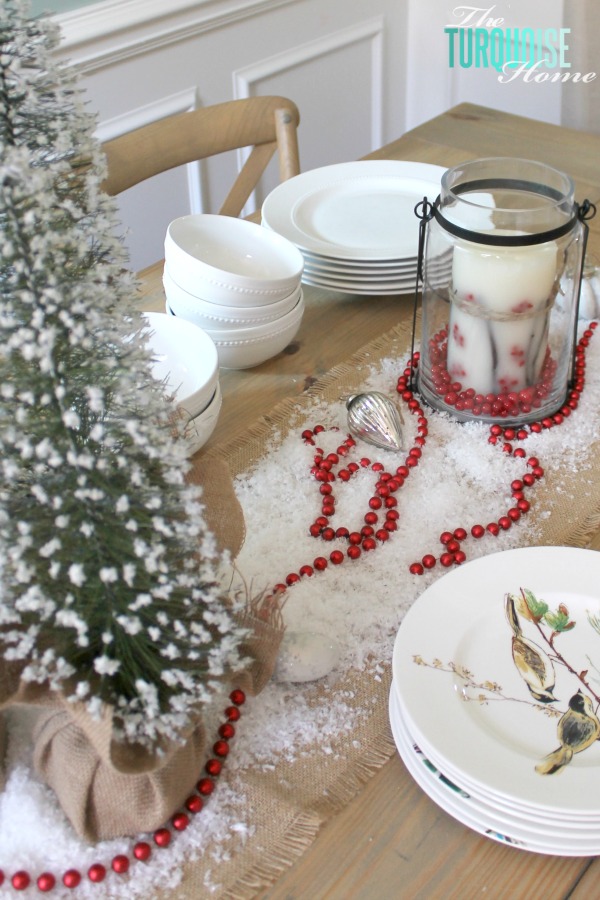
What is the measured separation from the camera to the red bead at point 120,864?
57 cm

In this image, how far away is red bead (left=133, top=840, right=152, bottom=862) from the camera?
576mm

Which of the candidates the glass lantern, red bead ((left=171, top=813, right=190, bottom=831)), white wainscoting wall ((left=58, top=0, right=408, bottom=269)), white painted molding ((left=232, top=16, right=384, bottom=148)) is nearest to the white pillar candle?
the glass lantern

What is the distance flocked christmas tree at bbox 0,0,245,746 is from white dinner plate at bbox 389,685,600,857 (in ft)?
0.56

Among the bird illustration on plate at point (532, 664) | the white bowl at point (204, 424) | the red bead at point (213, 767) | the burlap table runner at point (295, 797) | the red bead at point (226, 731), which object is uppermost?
the white bowl at point (204, 424)

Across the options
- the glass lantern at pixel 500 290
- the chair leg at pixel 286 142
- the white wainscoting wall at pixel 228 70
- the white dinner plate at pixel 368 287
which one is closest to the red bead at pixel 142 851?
the glass lantern at pixel 500 290

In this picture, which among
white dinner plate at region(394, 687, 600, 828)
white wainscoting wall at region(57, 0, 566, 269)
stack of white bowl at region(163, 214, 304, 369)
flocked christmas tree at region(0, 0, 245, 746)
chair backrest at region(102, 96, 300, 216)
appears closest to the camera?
flocked christmas tree at region(0, 0, 245, 746)

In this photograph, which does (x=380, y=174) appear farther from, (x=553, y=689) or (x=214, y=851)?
(x=214, y=851)

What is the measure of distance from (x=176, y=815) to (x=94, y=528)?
219 mm

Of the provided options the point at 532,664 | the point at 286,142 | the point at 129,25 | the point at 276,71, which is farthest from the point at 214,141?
the point at 532,664

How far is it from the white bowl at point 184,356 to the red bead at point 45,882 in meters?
0.44

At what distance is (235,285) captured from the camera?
954 millimetres

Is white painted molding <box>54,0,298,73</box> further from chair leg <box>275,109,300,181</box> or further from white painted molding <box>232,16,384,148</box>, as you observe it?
chair leg <box>275,109,300,181</box>

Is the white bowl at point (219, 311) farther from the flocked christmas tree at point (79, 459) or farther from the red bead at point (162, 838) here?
the red bead at point (162, 838)

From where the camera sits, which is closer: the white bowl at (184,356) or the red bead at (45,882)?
the red bead at (45,882)
